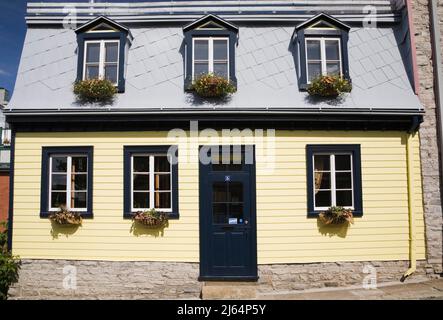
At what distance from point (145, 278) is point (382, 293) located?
5.48 m

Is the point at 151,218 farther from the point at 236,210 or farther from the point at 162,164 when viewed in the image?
the point at 236,210

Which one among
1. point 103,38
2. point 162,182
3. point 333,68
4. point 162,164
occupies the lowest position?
point 162,182

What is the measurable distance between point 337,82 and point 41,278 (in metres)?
8.71

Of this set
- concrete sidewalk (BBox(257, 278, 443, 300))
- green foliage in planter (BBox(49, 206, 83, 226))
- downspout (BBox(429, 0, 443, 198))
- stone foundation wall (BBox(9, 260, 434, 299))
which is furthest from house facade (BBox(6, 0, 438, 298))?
downspout (BBox(429, 0, 443, 198))

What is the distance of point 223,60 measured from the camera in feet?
29.5

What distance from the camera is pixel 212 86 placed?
8.34 meters

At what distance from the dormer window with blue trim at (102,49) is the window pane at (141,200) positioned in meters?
2.95

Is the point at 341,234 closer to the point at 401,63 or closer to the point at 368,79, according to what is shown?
the point at 368,79

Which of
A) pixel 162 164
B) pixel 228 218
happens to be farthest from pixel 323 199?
pixel 162 164

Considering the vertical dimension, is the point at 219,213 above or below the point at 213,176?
below

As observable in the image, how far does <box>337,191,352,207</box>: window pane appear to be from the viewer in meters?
8.60

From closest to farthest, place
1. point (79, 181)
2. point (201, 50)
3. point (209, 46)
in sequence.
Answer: point (79, 181) → point (209, 46) → point (201, 50)

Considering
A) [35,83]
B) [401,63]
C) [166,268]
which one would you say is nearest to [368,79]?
[401,63]

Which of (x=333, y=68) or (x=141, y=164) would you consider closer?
(x=141, y=164)
